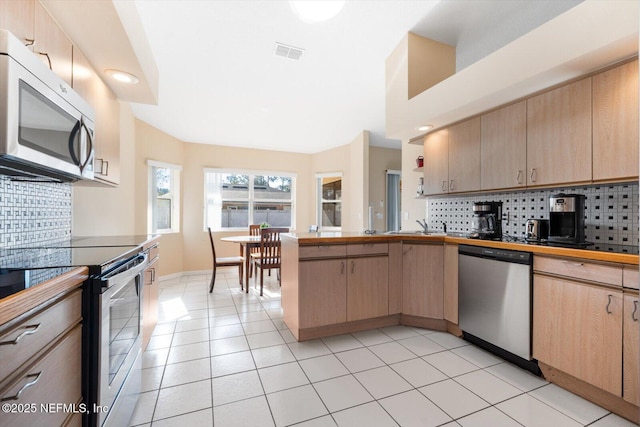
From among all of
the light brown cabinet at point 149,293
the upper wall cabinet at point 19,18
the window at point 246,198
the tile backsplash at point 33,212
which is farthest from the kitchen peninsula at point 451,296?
the window at point 246,198

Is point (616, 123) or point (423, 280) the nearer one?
point (616, 123)

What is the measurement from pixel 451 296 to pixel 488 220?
0.78 meters

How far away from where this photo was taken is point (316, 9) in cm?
215

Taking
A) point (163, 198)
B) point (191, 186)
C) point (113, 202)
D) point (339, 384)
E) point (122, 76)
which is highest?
point (122, 76)

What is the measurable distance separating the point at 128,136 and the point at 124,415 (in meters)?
3.56

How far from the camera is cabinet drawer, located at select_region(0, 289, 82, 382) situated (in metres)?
0.67

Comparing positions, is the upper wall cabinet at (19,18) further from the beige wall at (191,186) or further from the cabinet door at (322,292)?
the cabinet door at (322,292)

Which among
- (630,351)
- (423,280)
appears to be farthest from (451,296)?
(630,351)

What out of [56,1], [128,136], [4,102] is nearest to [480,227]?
[4,102]

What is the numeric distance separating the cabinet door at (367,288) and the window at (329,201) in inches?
130

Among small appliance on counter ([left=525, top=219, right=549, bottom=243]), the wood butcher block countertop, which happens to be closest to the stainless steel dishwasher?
the wood butcher block countertop

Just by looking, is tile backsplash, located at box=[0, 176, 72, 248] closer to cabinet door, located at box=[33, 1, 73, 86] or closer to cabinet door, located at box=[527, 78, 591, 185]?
cabinet door, located at box=[33, 1, 73, 86]

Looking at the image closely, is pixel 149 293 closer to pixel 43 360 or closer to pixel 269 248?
pixel 43 360

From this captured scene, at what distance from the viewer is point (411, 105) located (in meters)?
2.85
